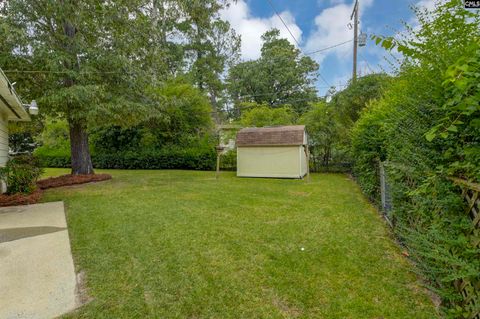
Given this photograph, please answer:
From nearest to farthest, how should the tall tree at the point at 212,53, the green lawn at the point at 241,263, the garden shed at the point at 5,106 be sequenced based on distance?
1. the green lawn at the point at 241,263
2. the garden shed at the point at 5,106
3. the tall tree at the point at 212,53

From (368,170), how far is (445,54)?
517 cm

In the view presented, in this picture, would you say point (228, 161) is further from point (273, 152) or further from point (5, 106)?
point (5, 106)

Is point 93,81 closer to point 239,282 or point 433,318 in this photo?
point 239,282

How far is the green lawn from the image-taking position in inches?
98.0

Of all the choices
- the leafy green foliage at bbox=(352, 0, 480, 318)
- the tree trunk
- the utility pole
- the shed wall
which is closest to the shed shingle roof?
the shed wall

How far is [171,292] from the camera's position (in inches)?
107

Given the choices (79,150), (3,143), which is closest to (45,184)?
(3,143)

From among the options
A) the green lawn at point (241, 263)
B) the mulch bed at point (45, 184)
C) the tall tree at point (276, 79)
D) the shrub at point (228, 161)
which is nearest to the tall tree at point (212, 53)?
the tall tree at point (276, 79)

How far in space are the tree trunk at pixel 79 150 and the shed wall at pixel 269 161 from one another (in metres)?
6.64

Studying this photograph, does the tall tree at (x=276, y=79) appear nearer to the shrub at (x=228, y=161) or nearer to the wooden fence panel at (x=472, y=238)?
the shrub at (x=228, y=161)

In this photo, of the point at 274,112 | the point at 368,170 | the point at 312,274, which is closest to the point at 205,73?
the point at 274,112

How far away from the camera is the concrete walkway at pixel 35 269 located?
251cm

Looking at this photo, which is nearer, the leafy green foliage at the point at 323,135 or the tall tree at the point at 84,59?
the tall tree at the point at 84,59

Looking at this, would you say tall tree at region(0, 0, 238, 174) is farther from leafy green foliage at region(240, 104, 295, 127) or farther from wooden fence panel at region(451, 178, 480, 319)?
wooden fence panel at region(451, 178, 480, 319)
